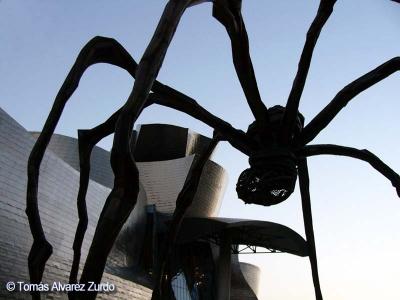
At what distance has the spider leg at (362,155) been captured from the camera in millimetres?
3878

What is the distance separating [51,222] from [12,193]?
97.6 inches

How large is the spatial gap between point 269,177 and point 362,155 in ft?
4.23

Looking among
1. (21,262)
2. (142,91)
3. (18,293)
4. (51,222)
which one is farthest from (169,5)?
(51,222)

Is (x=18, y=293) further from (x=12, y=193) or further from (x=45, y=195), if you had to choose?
(x=45, y=195)

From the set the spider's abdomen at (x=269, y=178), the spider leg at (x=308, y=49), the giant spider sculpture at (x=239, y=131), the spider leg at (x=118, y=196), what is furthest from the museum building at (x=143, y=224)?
the spider leg at (x=118, y=196)

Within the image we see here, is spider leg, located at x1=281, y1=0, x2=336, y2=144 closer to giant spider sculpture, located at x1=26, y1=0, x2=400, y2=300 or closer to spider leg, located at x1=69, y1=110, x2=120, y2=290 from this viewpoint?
giant spider sculpture, located at x1=26, y1=0, x2=400, y2=300

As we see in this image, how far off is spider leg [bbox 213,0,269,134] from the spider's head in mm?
338

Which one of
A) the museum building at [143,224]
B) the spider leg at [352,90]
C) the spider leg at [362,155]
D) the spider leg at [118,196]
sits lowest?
the spider leg at [118,196]

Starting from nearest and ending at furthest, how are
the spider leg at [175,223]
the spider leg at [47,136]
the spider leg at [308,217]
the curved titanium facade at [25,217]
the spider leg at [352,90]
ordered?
1. the spider leg at [47,136]
2. the spider leg at [352,90]
3. the spider leg at [175,223]
4. the spider leg at [308,217]
5. the curved titanium facade at [25,217]

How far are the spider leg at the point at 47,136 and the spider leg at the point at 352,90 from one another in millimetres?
1897

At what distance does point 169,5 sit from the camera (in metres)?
2.00

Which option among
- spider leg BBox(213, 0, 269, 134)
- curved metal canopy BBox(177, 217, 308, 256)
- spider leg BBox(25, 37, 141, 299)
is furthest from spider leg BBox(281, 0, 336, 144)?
curved metal canopy BBox(177, 217, 308, 256)

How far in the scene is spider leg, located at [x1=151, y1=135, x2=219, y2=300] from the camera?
3.69 m

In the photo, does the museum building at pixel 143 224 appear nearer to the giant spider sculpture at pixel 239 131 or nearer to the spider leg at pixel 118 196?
the giant spider sculpture at pixel 239 131
